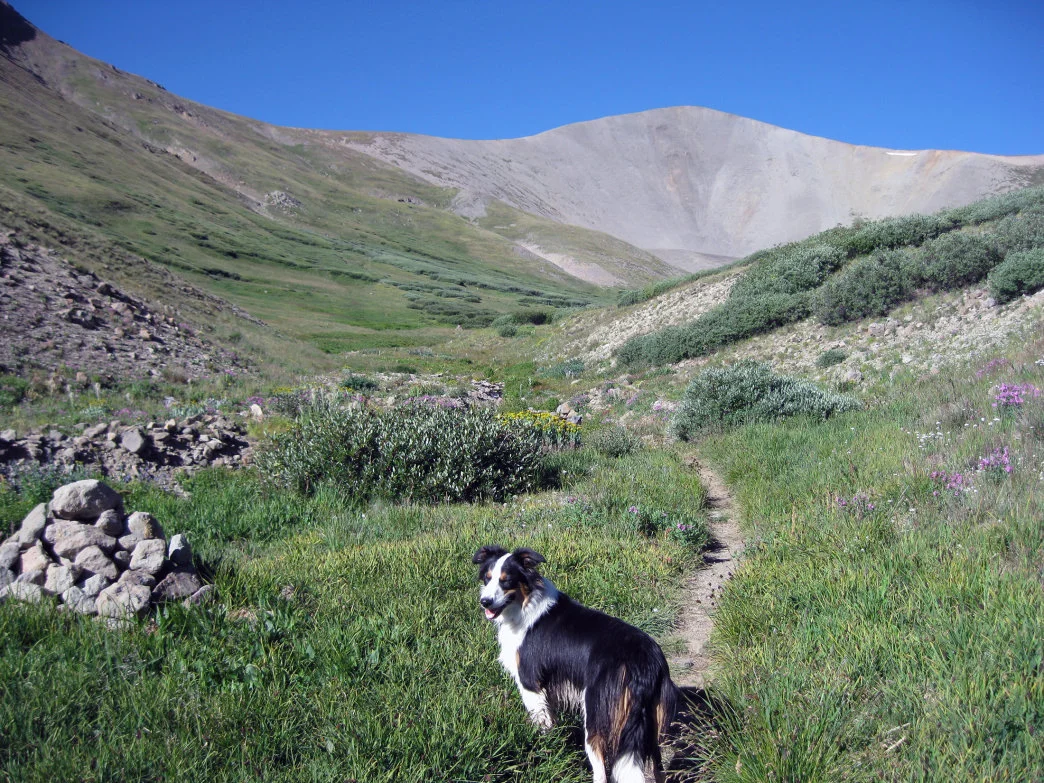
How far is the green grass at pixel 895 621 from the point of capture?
2.45 meters

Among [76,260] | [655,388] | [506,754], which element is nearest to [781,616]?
[506,754]

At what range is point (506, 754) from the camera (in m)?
2.86

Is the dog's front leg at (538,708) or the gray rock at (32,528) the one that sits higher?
the dog's front leg at (538,708)

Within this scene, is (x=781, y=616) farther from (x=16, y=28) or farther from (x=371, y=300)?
(x=16, y=28)

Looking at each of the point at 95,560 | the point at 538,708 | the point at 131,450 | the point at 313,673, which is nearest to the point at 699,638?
the point at 538,708

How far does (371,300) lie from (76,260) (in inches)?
1752

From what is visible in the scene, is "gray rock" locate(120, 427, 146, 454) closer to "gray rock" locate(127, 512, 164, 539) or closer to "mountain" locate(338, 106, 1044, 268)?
"gray rock" locate(127, 512, 164, 539)

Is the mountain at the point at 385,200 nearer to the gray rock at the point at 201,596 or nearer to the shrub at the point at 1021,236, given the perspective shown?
the gray rock at the point at 201,596

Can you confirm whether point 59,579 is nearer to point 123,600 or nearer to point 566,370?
point 123,600

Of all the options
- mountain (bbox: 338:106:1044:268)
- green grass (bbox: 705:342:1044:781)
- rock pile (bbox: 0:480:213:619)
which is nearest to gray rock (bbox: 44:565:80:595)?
rock pile (bbox: 0:480:213:619)

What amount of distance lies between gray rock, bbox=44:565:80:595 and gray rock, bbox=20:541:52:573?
10 cm

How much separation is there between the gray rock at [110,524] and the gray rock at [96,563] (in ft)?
0.92

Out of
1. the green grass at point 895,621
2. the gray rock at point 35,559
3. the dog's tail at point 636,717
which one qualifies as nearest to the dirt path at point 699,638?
the green grass at point 895,621

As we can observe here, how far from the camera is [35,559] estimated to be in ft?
13.3
